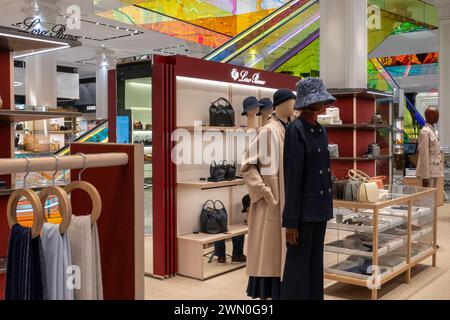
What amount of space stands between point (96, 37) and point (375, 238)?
14.4 metres

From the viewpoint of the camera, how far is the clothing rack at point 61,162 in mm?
1619

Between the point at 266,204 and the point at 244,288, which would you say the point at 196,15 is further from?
the point at 266,204

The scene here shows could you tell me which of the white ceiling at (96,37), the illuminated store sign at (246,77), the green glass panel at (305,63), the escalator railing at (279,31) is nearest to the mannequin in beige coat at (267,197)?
the illuminated store sign at (246,77)

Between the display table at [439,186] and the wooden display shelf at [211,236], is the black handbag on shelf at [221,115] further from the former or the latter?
the display table at [439,186]

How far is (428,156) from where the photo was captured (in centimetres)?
718

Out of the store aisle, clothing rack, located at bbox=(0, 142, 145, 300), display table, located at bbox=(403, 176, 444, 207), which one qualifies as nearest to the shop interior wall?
the store aisle

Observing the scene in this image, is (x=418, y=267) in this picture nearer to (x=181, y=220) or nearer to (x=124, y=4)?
(x=181, y=220)

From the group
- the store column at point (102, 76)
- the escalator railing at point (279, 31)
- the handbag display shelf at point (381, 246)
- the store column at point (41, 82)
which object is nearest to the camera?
the handbag display shelf at point (381, 246)

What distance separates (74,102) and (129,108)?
66.8ft

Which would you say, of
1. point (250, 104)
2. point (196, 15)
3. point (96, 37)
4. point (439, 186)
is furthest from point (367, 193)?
point (96, 37)

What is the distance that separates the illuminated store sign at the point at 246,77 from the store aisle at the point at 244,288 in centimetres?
241

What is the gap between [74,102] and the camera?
83.1 feet
